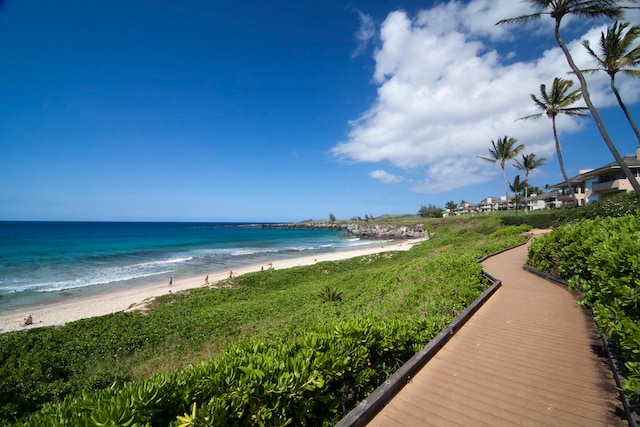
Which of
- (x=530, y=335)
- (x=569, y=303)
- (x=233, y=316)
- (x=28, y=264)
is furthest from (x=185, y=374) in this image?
(x=28, y=264)

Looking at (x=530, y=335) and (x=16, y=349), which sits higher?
(x=530, y=335)

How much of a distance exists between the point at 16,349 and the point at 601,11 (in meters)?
29.1

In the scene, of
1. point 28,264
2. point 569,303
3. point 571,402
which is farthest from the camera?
point 28,264

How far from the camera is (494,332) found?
6.12 metres

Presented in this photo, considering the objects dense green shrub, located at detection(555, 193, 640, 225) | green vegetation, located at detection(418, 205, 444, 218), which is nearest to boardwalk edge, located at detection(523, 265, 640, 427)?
dense green shrub, located at detection(555, 193, 640, 225)

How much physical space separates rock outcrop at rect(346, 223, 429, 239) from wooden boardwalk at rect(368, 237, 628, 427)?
221 ft

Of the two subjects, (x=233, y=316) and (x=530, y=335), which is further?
(x=233, y=316)

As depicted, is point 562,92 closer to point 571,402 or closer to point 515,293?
point 515,293

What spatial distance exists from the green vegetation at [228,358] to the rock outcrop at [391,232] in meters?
61.3

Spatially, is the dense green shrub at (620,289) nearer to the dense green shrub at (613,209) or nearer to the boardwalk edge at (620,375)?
the boardwalk edge at (620,375)

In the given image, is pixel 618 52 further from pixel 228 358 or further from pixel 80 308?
pixel 80 308

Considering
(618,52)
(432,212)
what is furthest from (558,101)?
(432,212)

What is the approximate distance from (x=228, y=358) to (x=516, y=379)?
4.39 m

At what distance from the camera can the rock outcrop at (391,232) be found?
75.6m
